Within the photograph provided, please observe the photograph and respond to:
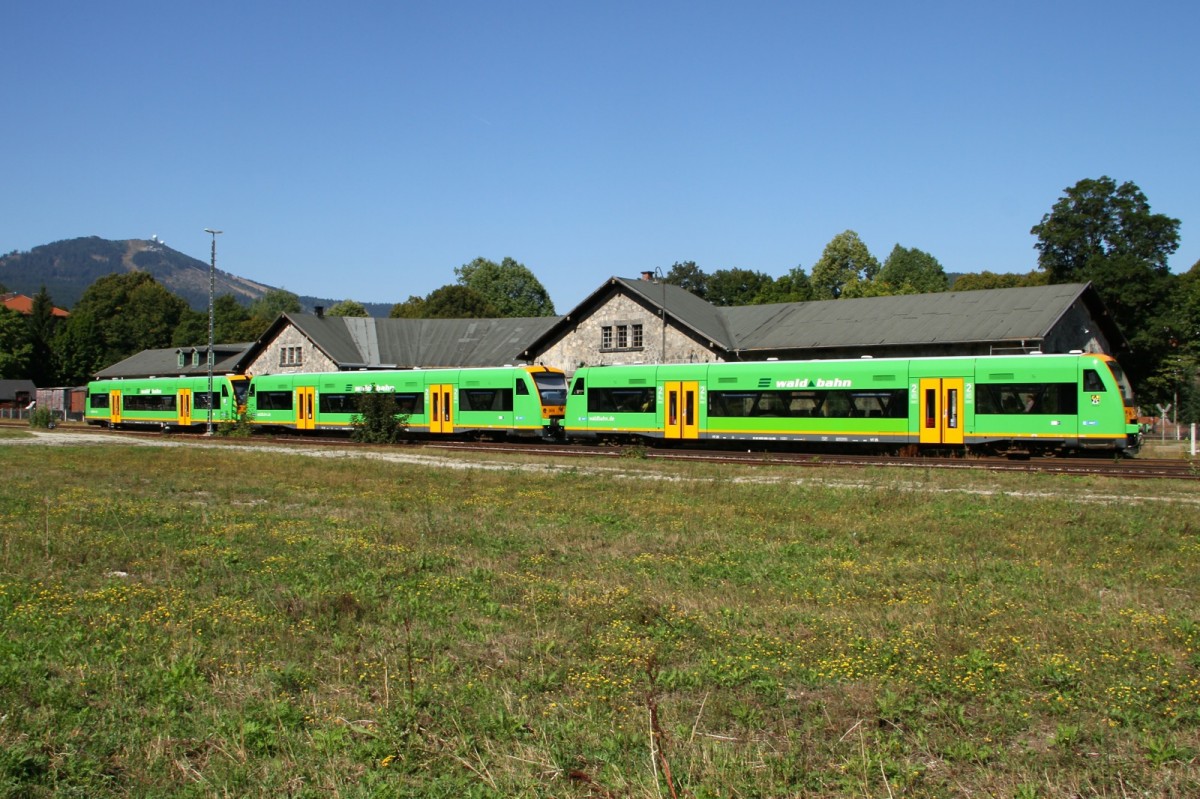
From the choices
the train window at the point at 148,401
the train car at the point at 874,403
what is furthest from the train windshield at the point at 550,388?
the train window at the point at 148,401

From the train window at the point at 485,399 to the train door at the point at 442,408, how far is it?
538 mm

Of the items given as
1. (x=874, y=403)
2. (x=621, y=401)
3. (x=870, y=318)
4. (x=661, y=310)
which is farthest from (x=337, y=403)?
(x=870, y=318)

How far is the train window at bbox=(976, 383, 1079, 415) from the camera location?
85.8 ft

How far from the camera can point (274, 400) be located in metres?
45.9

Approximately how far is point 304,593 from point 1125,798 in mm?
6963

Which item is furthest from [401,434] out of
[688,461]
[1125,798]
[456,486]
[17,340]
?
[17,340]

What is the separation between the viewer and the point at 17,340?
100625 mm

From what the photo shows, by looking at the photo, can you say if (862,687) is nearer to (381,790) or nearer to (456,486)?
(381,790)

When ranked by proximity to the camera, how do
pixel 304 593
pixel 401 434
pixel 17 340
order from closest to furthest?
pixel 304 593
pixel 401 434
pixel 17 340

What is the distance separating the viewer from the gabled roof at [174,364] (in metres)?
74.1

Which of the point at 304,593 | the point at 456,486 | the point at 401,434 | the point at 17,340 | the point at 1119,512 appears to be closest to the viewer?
the point at 304,593

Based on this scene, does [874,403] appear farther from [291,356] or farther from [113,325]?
[113,325]

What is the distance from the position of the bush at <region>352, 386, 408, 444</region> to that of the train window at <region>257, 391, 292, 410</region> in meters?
9.50

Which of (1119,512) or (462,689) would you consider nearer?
(462,689)
